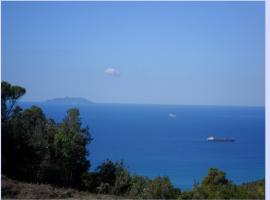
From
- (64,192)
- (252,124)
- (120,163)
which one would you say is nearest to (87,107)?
(120,163)

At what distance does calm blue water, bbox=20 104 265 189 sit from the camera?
6.36 metres

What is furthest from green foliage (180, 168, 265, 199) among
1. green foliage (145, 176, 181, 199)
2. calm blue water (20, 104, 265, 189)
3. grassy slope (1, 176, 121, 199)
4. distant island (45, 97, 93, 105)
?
distant island (45, 97, 93, 105)

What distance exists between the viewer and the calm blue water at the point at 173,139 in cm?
636

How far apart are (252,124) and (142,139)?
1.91m

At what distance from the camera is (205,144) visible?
753cm

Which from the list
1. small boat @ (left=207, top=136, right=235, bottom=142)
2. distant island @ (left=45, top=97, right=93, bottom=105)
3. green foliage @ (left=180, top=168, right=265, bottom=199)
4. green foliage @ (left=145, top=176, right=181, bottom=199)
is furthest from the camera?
small boat @ (left=207, top=136, right=235, bottom=142)

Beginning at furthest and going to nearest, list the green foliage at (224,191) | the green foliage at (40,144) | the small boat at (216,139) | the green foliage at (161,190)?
1. the small boat at (216,139)
2. the green foliage at (40,144)
3. the green foliage at (161,190)
4. the green foliage at (224,191)

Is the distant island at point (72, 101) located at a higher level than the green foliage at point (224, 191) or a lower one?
higher

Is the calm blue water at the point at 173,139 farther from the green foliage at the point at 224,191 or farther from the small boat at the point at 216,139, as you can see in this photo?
the green foliage at the point at 224,191

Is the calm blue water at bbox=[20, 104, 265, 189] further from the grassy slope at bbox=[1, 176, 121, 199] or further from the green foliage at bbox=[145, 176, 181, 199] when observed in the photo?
the grassy slope at bbox=[1, 176, 121, 199]

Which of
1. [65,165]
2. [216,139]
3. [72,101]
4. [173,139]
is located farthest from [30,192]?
[216,139]

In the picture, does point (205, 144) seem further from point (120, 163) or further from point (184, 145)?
point (120, 163)

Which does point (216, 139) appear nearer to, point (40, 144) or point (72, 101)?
point (72, 101)

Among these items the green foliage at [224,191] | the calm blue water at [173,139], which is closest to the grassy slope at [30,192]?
the green foliage at [224,191]
